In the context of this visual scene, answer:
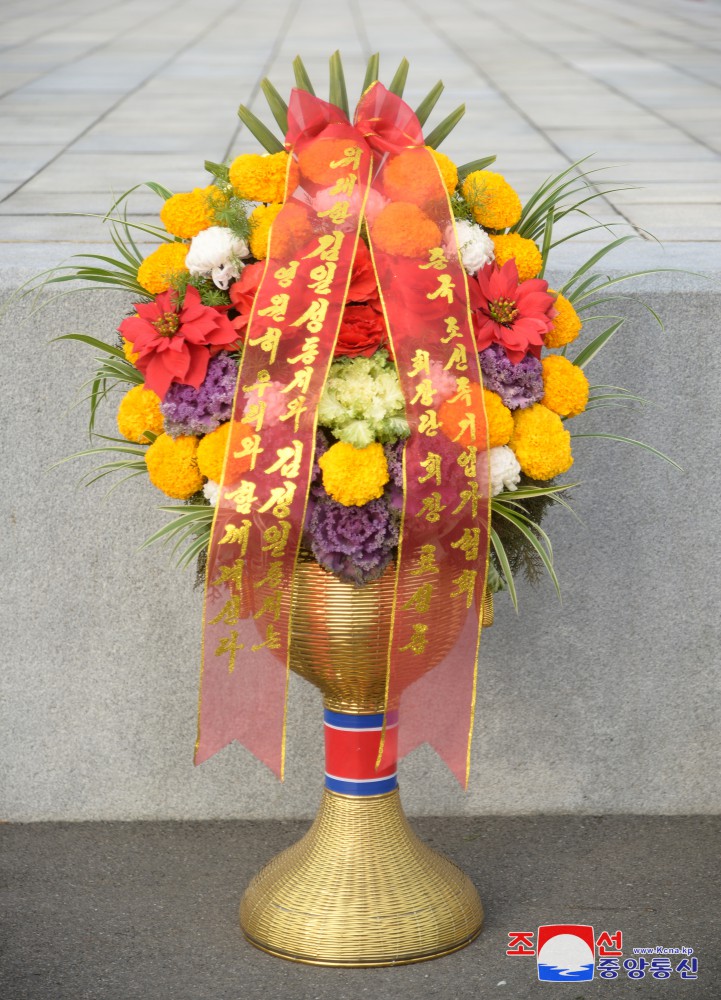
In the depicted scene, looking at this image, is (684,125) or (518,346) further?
(684,125)

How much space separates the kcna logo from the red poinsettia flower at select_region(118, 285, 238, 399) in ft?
4.08

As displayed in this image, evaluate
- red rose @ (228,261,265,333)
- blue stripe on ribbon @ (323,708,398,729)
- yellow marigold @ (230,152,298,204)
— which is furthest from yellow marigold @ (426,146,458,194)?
blue stripe on ribbon @ (323,708,398,729)

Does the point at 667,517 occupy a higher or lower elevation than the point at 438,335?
lower

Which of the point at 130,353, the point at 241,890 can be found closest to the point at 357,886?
the point at 241,890

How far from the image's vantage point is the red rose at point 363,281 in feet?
7.09

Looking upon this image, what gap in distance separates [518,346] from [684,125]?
418cm

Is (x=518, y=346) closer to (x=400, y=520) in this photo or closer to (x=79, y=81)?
(x=400, y=520)

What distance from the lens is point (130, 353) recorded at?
7.49 ft

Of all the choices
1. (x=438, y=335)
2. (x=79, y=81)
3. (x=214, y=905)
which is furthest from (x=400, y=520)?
(x=79, y=81)

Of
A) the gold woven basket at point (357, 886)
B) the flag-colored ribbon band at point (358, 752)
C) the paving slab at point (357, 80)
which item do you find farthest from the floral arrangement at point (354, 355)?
the paving slab at point (357, 80)

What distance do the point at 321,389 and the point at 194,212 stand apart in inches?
15.6

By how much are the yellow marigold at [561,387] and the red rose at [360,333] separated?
309 mm

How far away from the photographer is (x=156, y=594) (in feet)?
9.76

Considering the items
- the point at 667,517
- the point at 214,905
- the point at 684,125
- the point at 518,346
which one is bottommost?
the point at 214,905
